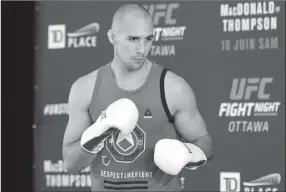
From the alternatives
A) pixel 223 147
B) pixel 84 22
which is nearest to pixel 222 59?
pixel 223 147

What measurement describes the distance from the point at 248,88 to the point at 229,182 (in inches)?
23.3

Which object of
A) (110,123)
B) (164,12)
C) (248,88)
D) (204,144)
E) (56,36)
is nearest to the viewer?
(110,123)

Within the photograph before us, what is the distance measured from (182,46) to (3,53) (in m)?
1.26

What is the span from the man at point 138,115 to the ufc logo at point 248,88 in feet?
3.38

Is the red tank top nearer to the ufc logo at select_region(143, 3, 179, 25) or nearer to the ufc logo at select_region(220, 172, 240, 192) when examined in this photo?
the ufc logo at select_region(220, 172, 240, 192)

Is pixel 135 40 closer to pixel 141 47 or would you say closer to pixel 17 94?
pixel 141 47

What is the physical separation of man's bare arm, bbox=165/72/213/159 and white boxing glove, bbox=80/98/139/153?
0.84 ft

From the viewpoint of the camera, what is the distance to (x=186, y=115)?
2.92 m

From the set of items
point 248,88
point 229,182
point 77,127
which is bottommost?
point 229,182

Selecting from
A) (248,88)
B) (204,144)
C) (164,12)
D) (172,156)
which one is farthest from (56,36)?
(172,156)

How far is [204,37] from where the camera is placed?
3984mm

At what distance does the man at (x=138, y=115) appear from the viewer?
9.41 feet

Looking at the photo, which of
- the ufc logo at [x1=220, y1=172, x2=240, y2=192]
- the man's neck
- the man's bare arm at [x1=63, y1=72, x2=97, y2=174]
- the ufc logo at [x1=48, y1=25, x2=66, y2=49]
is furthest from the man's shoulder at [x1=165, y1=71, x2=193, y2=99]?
the ufc logo at [x1=48, y1=25, x2=66, y2=49]

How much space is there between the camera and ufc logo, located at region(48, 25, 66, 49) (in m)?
4.30
